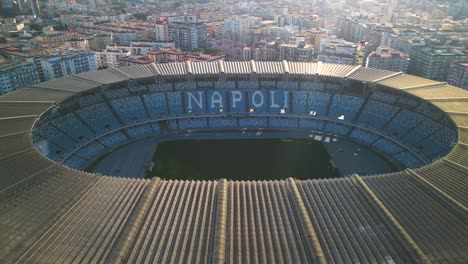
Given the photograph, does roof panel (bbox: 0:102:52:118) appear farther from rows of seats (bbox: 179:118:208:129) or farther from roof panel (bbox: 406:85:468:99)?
roof panel (bbox: 406:85:468:99)

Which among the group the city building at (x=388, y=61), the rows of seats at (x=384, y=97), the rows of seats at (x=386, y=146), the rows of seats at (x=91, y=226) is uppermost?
the rows of seats at (x=91, y=226)

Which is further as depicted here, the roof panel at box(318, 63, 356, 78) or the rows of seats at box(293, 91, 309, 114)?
the rows of seats at box(293, 91, 309, 114)

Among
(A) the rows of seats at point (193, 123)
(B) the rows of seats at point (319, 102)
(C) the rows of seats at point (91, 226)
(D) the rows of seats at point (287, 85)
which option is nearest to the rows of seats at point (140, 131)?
(A) the rows of seats at point (193, 123)

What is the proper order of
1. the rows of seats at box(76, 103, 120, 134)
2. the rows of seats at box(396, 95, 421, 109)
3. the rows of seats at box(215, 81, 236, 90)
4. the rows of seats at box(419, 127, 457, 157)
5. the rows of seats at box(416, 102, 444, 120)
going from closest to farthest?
the rows of seats at box(419, 127, 457, 157) < the rows of seats at box(416, 102, 444, 120) < the rows of seats at box(396, 95, 421, 109) < the rows of seats at box(76, 103, 120, 134) < the rows of seats at box(215, 81, 236, 90)

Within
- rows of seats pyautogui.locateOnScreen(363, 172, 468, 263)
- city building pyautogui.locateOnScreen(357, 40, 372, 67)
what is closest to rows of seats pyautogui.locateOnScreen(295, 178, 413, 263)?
rows of seats pyautogui.locateOnScreen(363, 172, 468, 263)

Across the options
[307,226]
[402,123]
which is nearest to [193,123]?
[402,123]

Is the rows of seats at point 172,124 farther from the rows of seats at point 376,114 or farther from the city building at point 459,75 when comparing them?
the city building at point 459,75

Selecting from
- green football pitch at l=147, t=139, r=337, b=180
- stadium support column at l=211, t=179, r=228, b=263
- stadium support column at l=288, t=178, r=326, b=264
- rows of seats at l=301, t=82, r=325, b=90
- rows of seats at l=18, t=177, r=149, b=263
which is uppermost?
stadium support column at l=211, t=179, r=228, b=263

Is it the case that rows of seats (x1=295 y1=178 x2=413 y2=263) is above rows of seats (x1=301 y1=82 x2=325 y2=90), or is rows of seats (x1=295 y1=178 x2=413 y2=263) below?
above
